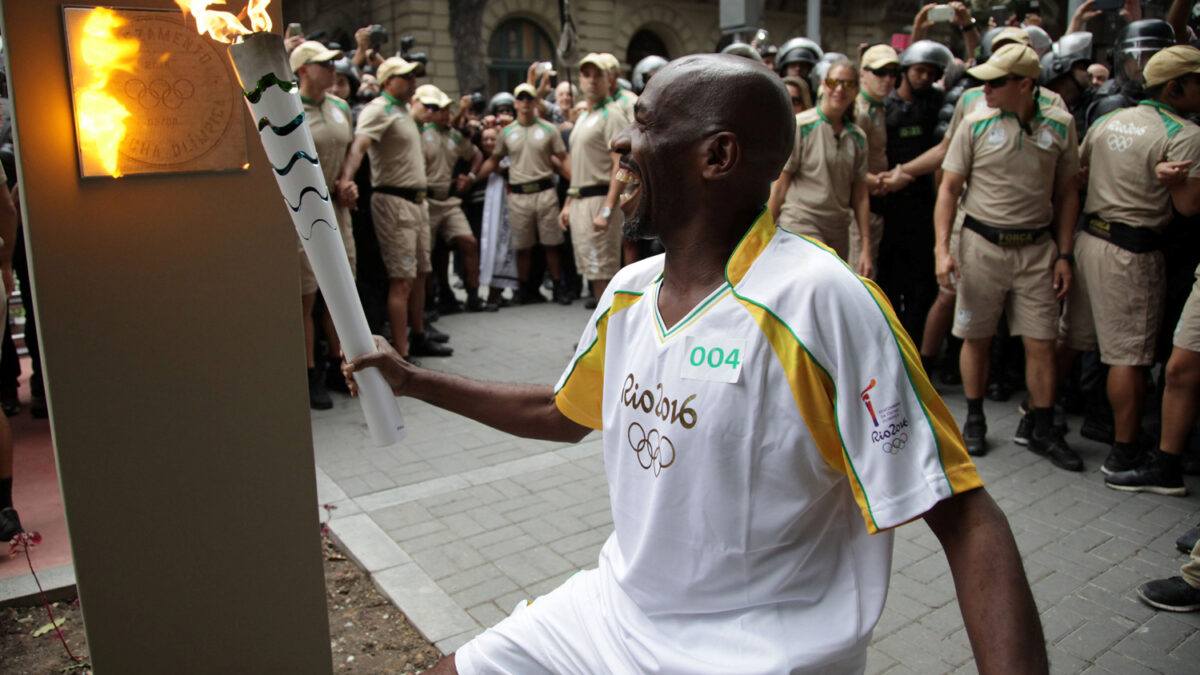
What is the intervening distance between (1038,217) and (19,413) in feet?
22.9

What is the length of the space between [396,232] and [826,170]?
3503mm

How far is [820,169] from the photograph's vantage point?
6418mm

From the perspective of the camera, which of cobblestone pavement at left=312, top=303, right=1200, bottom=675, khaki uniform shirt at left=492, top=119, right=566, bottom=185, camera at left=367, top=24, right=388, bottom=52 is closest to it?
cobblestone pavement at left=312, top=303, right=1200, bottom=675

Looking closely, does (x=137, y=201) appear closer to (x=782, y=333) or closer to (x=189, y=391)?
(x=189, y=391)

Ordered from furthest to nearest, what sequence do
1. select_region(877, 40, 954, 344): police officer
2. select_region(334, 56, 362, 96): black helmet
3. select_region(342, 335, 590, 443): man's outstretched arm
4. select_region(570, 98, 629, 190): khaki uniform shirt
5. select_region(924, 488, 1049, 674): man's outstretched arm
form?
select_region(334, 56, 362, 96): black helmet, select_region(570, 98, 629, 190): khaki uniform shirt, select_region(877, 40, 954, 344): police officer, select_region(342, 335, 590, 443): man's outstretched arm, select_region(924, 488, 1049, 674): man's outstretched arm

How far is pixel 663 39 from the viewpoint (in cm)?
2828

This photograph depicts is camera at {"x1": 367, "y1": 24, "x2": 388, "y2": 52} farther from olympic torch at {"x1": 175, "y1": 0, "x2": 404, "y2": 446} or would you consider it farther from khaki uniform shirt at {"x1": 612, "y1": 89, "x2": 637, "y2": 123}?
olympic torch at {"x1": 175, "y1": 0, "x2": 404, "y2": 446}

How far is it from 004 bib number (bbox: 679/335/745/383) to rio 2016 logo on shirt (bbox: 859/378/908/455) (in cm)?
25

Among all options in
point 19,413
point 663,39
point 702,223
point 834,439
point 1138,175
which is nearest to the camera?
point 834,439

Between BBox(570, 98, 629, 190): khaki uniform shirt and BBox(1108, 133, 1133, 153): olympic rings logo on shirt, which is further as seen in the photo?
BBox(570, 98, 629, 190): khaki uniform shirt

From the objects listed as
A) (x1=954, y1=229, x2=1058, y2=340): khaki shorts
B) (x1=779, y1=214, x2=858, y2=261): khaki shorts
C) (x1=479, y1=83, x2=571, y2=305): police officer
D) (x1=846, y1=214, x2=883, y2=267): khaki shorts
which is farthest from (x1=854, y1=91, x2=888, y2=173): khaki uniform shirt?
(x1=479, y1=83, x2=571, y2=305): police officer

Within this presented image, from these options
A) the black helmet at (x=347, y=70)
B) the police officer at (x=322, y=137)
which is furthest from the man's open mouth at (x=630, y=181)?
the black helmet at (x=347, y=70)

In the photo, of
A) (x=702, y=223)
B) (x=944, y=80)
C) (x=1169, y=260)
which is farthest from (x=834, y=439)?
(x=944, y=80)

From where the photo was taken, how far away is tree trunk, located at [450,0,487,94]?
23875mm
